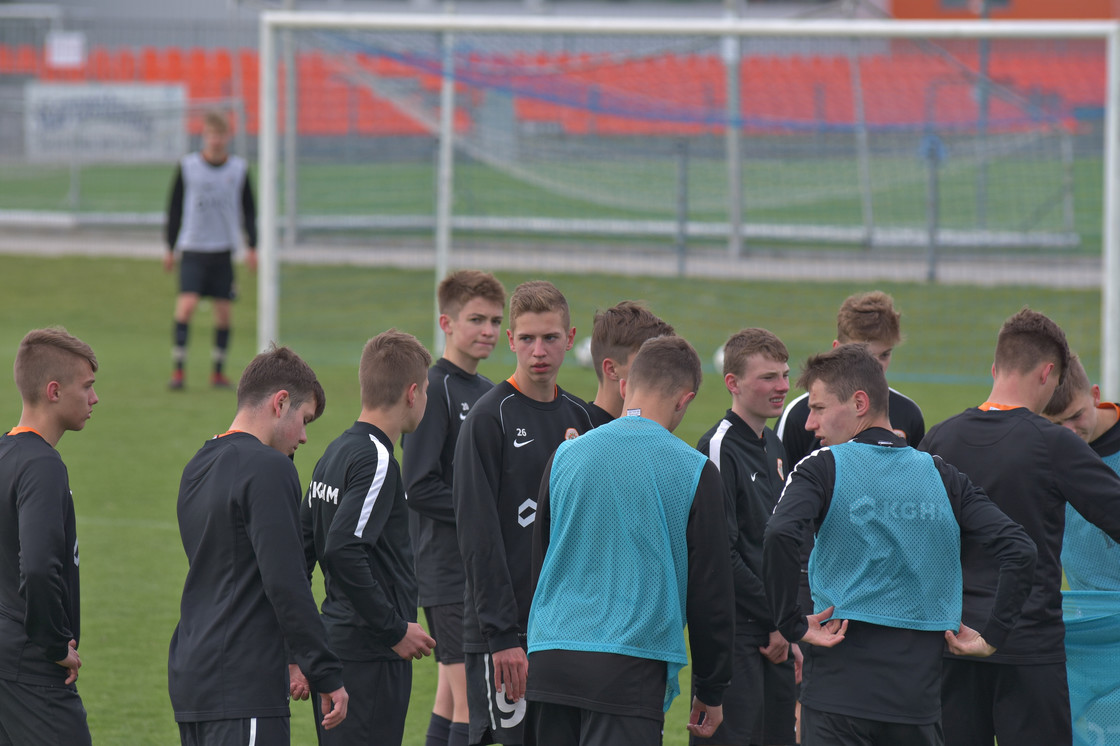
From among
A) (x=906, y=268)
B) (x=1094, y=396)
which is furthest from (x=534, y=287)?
(x=906, y=268)

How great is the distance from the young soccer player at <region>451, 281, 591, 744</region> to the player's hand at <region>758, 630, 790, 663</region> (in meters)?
0.79

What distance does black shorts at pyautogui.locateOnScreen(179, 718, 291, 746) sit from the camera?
3477 mm

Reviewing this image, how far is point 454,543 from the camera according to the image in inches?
185

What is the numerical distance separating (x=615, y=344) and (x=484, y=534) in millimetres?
864

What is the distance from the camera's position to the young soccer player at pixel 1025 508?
13.0 feet

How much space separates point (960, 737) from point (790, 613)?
100 cm

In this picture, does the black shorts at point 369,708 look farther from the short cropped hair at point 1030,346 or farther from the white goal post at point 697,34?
the white goal post at point 697,34

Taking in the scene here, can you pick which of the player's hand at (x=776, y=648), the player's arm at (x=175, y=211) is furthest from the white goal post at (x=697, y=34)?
the player's hand at (x=776, y=648)

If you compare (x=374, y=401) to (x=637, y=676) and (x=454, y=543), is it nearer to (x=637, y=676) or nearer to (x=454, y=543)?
(x=454, y=543)

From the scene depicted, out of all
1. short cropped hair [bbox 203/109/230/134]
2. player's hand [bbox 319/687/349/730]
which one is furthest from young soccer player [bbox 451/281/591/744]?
short cropped hair [bbox 203/109/230/134]

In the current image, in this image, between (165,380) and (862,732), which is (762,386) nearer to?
(862,732)

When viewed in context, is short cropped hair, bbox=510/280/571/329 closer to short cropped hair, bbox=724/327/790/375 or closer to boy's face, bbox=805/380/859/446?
short cropped hair, bbox=724/327/790/375

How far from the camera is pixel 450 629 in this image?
471 centimetres

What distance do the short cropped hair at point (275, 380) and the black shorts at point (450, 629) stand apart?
4.14 feet
